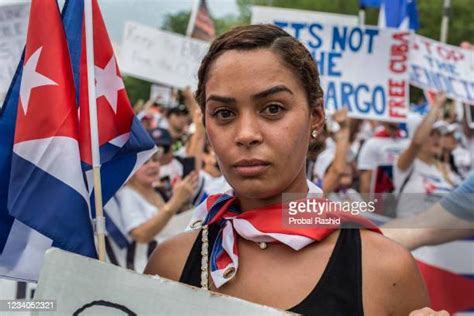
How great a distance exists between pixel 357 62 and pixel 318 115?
531cm

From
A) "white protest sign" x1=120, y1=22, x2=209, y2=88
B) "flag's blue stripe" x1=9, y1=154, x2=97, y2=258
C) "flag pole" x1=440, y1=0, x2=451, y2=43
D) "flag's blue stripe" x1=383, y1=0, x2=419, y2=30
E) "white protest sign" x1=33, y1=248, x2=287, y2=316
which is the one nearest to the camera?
"white protest sign" x1=33, y1=248, x2=287, y2=316

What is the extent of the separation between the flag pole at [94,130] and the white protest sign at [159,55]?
613 centimetres

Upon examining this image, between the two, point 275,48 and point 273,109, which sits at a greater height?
point 275,48

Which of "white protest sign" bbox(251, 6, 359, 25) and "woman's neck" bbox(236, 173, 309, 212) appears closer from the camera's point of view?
"woman's neck" bbox(236, 173, 309, 212)

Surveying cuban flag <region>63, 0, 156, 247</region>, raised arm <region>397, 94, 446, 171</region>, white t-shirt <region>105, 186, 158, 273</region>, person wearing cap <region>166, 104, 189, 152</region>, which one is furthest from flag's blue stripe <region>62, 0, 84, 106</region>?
person wearing cap <region>166, 104, 189, 152</region>

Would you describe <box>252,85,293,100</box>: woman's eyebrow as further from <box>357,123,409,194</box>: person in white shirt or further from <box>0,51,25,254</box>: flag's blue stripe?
<box>357,123,409,194</box>: person in white shirt

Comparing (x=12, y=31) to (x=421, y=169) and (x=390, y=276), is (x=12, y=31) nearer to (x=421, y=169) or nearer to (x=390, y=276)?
(x=390, y=276)

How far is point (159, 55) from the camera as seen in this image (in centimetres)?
884

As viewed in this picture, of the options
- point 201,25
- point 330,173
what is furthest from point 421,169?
point 201,25

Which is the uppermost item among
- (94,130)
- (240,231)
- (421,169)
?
(94,130)

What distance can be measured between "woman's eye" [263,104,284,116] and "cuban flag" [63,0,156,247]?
70 centimetres

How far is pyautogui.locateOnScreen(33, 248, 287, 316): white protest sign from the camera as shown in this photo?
1.96 metres

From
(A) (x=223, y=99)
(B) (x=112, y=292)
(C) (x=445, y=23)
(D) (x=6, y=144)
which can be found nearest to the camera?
(B) (x=112, y=292)

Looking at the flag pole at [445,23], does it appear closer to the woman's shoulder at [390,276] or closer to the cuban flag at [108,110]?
the cuban flag at [108,110]
